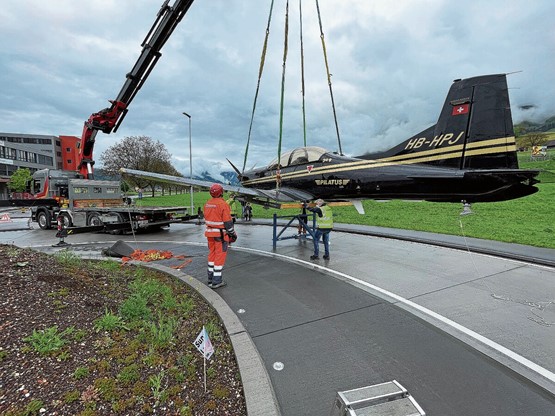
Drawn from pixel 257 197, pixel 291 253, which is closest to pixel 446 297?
pixel 291 253

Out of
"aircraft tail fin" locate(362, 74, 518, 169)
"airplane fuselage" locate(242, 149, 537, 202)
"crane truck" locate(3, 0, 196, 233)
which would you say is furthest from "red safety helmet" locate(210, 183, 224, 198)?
"crane truck" locate(3, 0, 196, 233)

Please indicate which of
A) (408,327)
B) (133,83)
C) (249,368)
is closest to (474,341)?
(408,327)

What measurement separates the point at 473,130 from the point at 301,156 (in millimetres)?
4472

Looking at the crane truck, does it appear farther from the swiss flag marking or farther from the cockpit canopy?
the swiss flag marking

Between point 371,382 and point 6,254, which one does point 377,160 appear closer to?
point 371,382

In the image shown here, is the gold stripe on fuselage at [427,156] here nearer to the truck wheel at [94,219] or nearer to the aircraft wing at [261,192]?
the aircraft wing at [261,192]

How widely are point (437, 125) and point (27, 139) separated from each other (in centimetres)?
9789

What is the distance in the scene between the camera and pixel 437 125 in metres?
6.37

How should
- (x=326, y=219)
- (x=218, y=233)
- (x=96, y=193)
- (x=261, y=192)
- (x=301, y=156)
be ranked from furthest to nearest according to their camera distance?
(x=96, y=193)
(x=261, y=192)
(x=301, y=156)
(x=326, y=219)
(x=218, y=233)

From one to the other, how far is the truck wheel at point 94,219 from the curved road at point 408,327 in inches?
335

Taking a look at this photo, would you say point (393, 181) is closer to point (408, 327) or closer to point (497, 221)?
point (408, 327)

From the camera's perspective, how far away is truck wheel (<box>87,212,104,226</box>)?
1350 centimetres

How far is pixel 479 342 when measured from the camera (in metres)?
3.56

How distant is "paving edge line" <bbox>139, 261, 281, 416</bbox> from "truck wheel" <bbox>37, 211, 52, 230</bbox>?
1511 centimetres
